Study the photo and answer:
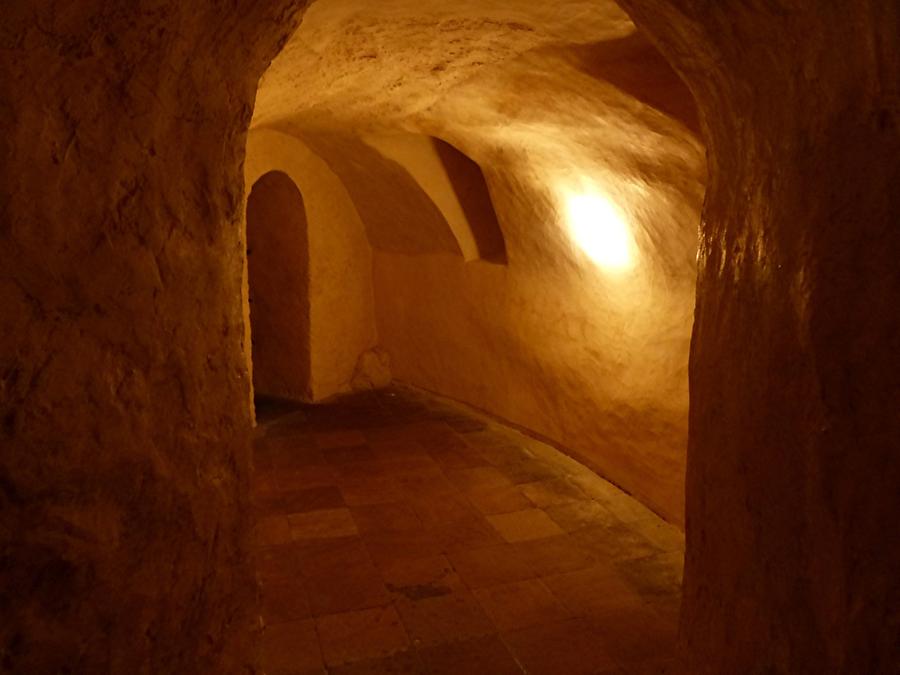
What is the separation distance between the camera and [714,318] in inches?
90.3

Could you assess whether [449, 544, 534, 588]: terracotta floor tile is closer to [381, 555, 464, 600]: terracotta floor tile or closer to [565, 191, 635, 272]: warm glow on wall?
[381, 555, 464, 600]: terracotta floor tile

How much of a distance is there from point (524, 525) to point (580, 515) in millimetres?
402

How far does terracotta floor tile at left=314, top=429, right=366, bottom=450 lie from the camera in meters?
5.87

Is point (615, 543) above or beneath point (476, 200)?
beneath

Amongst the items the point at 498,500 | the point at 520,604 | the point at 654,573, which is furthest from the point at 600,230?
the point at 520,604

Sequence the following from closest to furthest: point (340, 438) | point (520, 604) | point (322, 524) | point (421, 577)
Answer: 1. point (520, 604)
2. point (421, 577)
3. point (322, 524)
4. point (340, 438)

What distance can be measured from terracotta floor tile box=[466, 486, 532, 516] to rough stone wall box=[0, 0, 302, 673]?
2834mm

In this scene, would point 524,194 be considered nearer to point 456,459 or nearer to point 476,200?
point 476,200

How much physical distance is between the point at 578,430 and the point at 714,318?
3242mm

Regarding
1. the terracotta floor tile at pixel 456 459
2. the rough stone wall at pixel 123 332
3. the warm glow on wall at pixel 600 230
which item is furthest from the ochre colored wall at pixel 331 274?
the rough stone wall at pixel 123 332

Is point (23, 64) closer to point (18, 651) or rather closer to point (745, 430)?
point (18, 651)

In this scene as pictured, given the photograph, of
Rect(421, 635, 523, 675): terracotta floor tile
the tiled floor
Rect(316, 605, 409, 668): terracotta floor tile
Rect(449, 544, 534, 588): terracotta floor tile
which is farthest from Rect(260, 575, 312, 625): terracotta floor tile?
Rect(449, 544, 534, 588): terracotta floor tile

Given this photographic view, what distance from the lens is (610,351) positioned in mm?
4961

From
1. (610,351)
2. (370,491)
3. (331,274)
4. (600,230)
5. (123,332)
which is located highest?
(600,230)
